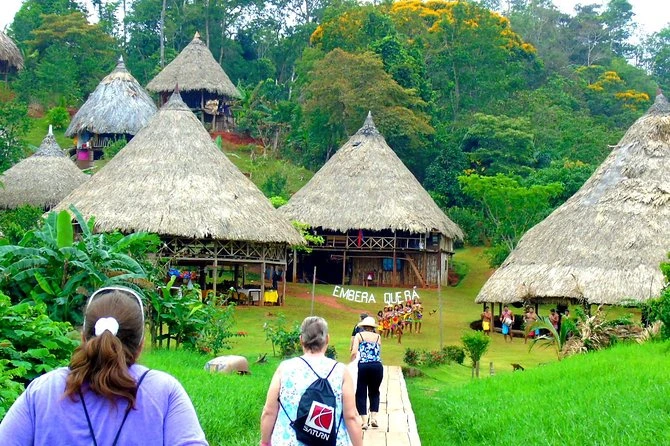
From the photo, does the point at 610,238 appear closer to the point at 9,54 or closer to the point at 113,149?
the point at 113,149

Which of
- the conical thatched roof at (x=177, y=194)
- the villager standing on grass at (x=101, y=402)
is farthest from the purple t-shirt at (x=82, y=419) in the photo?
the conical thatched roof at (x=177, y=194)

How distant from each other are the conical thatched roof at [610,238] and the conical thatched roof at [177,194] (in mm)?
6221

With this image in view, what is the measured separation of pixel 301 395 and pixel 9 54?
4488cm

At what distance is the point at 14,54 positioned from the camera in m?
47.6

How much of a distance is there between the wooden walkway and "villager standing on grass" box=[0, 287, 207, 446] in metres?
5.38

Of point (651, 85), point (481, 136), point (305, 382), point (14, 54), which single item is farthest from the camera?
point (651, 85)

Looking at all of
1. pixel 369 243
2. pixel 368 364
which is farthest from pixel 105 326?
pixel 369 243

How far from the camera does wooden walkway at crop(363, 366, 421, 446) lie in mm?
8977

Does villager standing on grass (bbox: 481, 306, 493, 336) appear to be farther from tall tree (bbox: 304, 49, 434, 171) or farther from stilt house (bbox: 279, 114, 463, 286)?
tall tree (bbox: 304, 49, 434, 171)

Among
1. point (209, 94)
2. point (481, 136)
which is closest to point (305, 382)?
point (481, 136)

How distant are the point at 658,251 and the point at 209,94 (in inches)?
1114

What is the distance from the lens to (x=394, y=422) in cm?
1013

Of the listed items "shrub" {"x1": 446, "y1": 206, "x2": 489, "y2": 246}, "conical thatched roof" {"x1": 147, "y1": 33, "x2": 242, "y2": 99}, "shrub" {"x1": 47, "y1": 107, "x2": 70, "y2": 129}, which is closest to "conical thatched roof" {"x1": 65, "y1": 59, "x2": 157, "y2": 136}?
"conical thatched roof" {"x1": 147, "y1": 33, "x2": 242, "y2": 99}

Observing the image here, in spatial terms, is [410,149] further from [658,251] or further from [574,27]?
[574,27]
